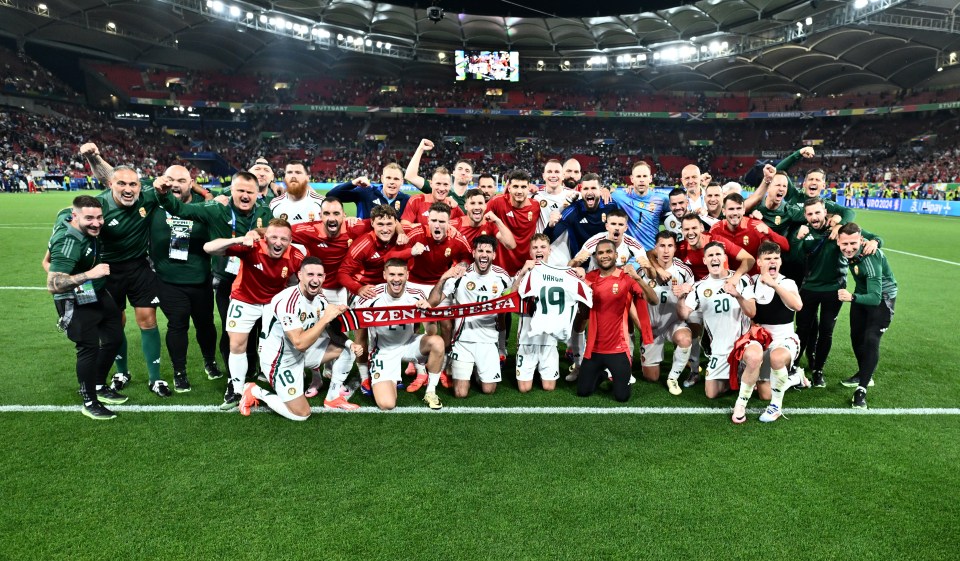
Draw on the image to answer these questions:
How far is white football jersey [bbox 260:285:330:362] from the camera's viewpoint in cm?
490

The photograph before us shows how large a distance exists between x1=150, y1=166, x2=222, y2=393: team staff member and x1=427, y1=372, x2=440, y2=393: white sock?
249 centimetres

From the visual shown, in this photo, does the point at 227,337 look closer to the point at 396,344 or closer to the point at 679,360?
the point at 396,344

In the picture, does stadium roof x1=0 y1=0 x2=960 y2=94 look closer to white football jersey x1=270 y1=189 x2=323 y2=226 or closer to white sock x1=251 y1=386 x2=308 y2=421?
white football jersey x1=270 y1=189 x2=323 y2=226

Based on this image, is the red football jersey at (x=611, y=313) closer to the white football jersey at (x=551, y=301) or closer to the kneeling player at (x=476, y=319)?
the white football jersey at (x=551, y=301)

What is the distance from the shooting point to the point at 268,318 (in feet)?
16.6

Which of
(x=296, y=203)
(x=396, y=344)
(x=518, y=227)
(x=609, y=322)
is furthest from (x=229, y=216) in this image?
(x=609, y=322)

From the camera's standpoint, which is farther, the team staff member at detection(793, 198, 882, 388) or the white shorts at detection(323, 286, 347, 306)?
the white shorts at detection(323, 286, 347, 306)

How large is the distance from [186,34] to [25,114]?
13906 millimetres

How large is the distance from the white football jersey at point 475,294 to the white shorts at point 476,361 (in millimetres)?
71

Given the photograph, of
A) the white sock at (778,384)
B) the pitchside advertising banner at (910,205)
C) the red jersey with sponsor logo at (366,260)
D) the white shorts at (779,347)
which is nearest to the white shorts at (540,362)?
the red jersey with sponsor logo at (366,260)

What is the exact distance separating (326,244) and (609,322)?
3293 mm

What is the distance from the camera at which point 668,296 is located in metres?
6.18

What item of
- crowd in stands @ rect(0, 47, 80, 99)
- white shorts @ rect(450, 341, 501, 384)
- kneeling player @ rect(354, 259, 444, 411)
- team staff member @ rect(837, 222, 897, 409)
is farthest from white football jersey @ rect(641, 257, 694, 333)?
crowd in stands @ rect(0, 47, 80, 99)

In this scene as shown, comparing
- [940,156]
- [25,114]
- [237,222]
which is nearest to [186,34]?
[25,114]
